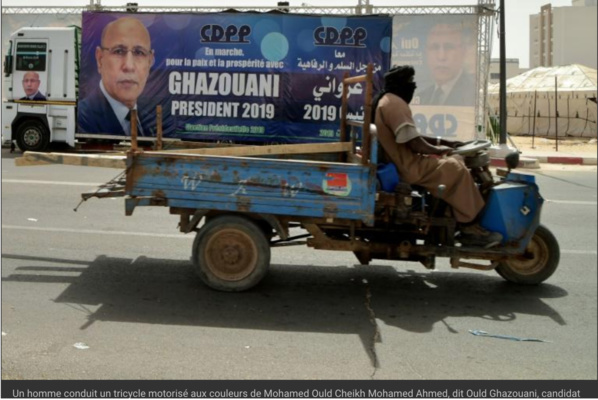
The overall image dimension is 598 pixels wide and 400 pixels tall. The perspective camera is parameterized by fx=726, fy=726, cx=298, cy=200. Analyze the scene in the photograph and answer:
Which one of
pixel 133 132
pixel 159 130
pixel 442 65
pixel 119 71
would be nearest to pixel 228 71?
pixel 119 71

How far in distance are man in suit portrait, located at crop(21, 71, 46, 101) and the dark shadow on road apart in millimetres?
11630

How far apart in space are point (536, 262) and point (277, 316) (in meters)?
2.33

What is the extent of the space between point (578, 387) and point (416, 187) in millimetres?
2178

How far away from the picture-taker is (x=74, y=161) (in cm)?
593

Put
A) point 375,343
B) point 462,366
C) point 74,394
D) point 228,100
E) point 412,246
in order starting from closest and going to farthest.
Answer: point 74,394 → point 462,366 → point 375,343 → point 412,246 → point 228,100

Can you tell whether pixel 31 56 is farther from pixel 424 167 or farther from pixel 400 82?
pixel 424 167

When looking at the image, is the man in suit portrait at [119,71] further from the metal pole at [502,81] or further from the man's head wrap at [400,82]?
the man's head wrap at [400,82]

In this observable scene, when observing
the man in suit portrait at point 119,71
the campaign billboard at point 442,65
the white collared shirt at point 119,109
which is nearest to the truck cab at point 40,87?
the man in suit portrait at point 119,71

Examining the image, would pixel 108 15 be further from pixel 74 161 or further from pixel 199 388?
pixel 199 388

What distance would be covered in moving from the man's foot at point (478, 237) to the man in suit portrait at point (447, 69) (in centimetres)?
1217

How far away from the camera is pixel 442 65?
17.5 m

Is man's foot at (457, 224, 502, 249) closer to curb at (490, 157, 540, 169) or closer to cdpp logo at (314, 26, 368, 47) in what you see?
curb at (490, 157, 540, 169)

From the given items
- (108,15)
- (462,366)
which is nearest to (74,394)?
(462,366)

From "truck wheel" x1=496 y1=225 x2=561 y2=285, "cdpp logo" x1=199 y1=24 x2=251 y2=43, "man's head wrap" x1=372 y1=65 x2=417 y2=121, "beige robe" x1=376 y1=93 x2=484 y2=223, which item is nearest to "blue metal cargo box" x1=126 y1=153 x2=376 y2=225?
"beige robe" x1=376 y1=93 x2=484 y2=223
